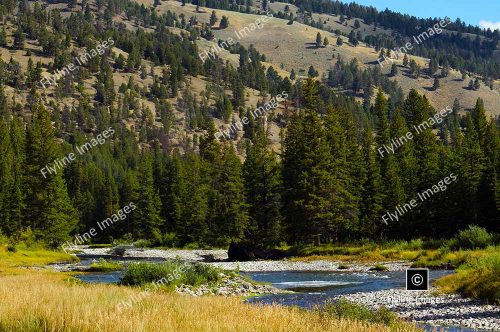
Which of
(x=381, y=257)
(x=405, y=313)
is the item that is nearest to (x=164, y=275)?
(x=405, y=313)

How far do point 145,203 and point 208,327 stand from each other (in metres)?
94.9

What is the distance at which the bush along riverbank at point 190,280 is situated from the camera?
28277mm

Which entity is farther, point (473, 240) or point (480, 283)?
point (473, 240)

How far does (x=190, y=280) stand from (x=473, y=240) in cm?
2830

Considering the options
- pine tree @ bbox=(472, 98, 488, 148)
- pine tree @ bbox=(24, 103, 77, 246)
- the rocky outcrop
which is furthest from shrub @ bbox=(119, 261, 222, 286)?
pine tree @ bbox=(472, 98, 488, 148)

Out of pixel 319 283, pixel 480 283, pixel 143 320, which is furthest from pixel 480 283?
pixel 143 320

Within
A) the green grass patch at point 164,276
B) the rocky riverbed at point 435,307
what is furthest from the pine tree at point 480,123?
the green grass patch at point 164,276

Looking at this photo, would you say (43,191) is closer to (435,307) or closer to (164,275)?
(164,275)

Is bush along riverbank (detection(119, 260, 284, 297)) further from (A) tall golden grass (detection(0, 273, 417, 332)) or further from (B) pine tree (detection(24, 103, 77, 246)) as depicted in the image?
(B) pine tree (detection(24, 103, 77, 246))

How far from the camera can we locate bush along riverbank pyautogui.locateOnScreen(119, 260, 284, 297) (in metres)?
28.3

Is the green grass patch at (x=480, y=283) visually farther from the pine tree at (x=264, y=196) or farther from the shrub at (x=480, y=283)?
the pine tree at (x=264, y=196)

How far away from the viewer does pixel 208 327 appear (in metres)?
9.12

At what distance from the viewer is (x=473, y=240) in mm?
48375

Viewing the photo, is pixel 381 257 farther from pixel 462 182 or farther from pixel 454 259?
pixel 462 182
